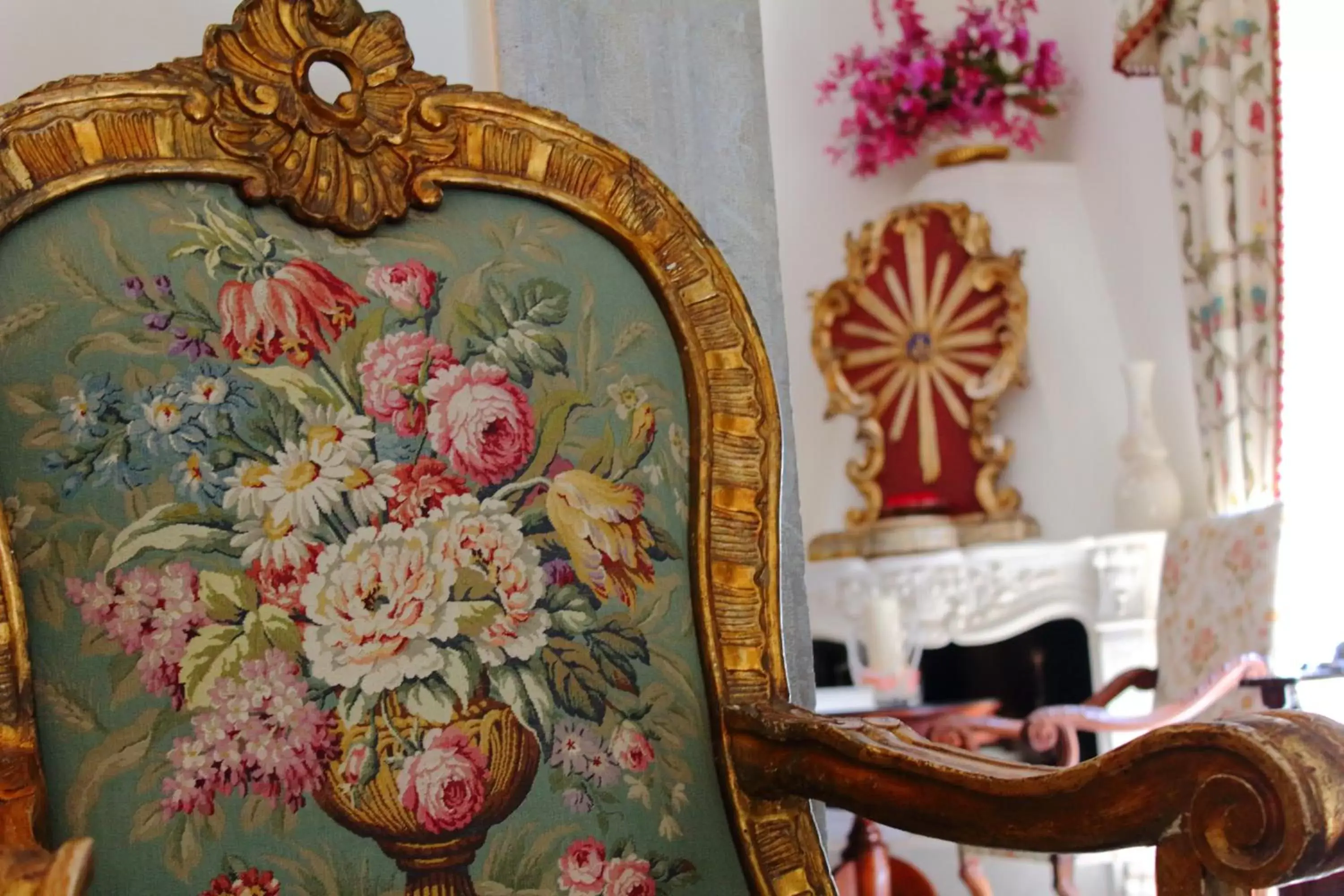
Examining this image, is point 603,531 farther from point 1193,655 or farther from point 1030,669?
point 1030,669

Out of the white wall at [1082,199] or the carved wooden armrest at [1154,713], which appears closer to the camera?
the carved wooden armrest at [1154,713]

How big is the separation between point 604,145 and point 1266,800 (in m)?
0.65

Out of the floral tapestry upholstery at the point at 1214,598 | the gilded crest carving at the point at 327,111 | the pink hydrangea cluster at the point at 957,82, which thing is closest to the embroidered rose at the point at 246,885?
the gilded crest carving at the point at 327,111

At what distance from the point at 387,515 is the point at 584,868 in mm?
259

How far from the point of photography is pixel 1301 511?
304 centimetres

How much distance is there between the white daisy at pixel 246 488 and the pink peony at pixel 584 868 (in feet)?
0.95

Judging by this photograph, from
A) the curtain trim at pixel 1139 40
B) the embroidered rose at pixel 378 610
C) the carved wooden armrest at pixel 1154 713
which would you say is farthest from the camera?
the curtain trim at pixel 1139 40

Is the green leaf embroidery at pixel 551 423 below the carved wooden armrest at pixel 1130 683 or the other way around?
the other way around

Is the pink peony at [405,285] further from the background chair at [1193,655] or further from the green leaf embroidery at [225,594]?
the background chair at [1193,655]

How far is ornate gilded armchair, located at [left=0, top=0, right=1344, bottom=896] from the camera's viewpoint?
2.63 ft

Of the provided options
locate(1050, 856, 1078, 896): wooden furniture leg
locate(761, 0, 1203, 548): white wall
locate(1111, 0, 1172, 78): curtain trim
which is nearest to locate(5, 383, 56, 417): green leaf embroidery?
locate(1050, 856, 1078, 896): wooden furniture leg

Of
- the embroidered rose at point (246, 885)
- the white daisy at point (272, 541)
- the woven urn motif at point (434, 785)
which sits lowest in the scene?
the embroidered rose at point (246, 885)

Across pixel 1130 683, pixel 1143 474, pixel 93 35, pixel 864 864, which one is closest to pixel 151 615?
pixel 93 35

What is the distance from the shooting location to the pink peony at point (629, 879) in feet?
2.88
